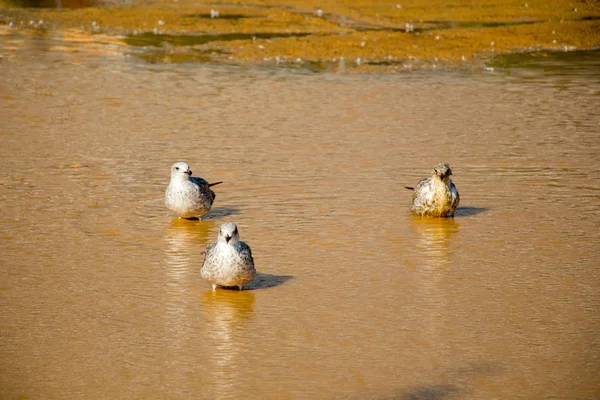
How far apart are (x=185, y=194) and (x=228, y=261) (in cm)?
293

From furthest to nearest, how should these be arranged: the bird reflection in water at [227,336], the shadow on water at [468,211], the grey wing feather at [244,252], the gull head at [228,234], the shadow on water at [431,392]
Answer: the shadow on water at [468,211] < the grey wing feather at [244,252] < the gull head at [228,234] < the bird reflection in water at [227,336] < the shadow on water at [431,392]

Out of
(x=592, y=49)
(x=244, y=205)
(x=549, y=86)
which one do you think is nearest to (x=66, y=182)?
(x=244, y=205)

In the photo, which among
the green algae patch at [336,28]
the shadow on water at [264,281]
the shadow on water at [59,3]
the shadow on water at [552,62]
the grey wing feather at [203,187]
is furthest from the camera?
the shadow on water at [59,3]

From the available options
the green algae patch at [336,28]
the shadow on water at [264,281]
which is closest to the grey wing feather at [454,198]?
the shadow on water at [264,281]

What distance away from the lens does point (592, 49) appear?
2928 cm

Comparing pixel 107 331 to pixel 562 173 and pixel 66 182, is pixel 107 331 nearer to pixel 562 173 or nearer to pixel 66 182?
pixel 66 182

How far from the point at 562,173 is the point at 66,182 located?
713 centimetres

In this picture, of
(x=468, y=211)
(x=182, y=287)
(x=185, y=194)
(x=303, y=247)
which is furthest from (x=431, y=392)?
(x=468, y=211)

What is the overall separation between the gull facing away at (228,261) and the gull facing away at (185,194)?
2667 mm

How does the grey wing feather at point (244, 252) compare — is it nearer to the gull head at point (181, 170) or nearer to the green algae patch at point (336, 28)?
the gull head at point (181, 170)

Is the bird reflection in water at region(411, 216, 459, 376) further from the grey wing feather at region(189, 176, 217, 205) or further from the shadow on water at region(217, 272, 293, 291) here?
the grey wing feather at region(189, 176, 217, 205)

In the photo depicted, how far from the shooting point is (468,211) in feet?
44.9

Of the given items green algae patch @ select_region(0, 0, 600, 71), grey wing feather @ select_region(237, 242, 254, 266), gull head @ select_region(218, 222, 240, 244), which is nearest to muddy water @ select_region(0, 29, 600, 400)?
grey wing feather @ select_region(237, 242, 254, 266)

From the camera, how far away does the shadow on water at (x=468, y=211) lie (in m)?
13.6
